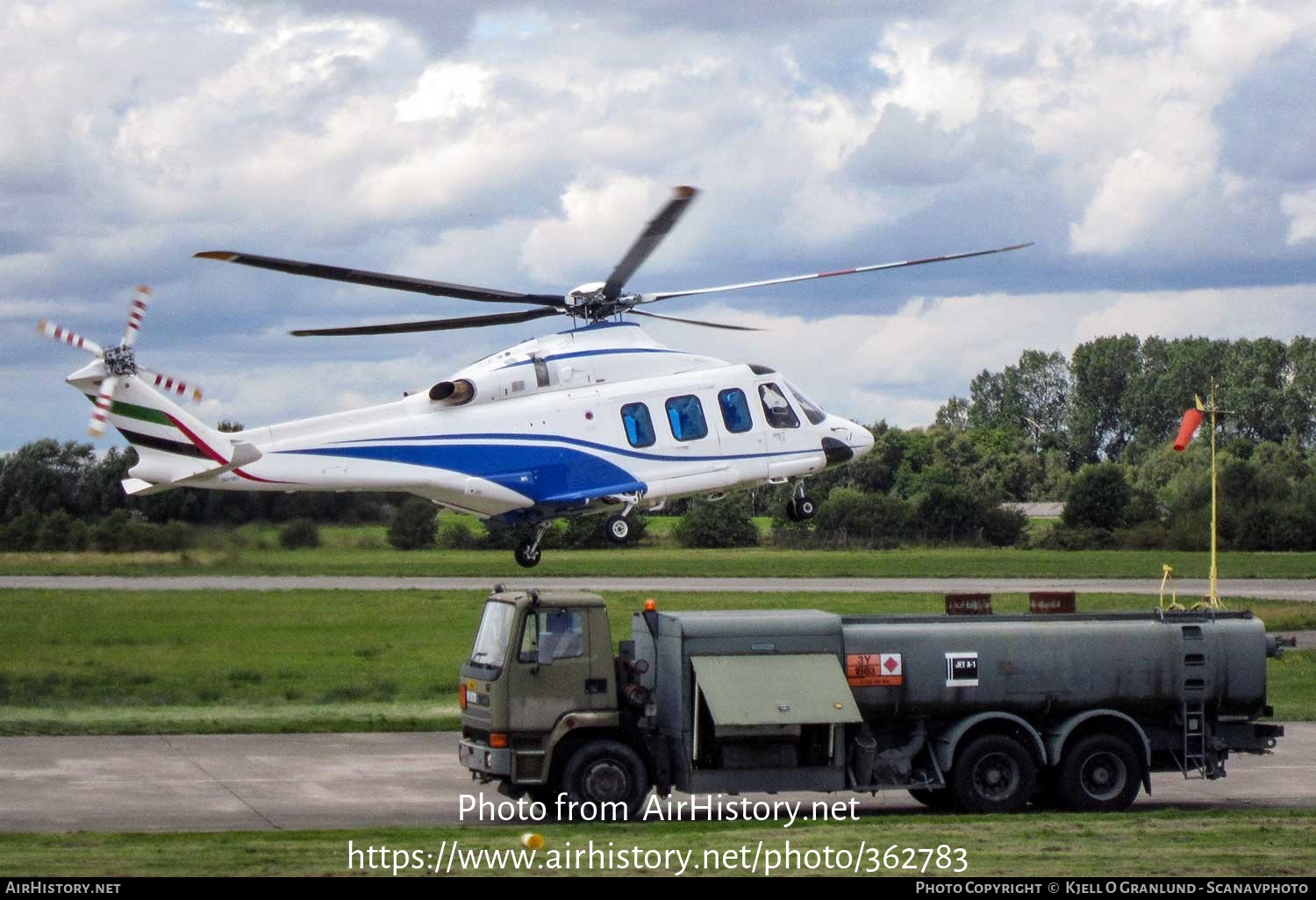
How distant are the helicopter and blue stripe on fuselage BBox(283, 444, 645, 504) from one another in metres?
0.02

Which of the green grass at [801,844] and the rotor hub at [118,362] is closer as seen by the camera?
the green grass at [801,844]

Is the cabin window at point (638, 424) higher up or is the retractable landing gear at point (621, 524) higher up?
the cabin window at point (638, 424)

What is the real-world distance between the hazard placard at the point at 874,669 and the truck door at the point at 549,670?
301 centimetres

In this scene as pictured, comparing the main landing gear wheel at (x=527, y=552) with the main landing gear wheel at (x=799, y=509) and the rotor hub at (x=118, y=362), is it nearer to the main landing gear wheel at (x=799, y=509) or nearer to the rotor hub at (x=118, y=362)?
the main landing gear wheel at (x=799, y=509)

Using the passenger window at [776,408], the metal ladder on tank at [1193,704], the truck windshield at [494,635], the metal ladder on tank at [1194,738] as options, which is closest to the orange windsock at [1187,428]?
the metal ladder on tank at [1193,704]

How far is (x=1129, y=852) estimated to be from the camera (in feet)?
57.5

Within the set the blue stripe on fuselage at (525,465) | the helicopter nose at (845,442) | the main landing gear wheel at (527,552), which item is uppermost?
the helicopter nose at (845,442)

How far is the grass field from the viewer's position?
32219 mm

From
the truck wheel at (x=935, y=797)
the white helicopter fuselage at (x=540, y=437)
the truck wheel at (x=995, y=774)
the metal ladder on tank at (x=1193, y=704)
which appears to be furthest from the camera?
the white helicopter fuselage at (x=540, y=437)

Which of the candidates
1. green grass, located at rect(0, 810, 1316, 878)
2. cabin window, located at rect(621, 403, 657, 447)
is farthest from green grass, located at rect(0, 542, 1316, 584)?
green grass, located at rect(0, 810, 1316, 878)

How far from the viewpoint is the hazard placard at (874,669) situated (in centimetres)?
2186

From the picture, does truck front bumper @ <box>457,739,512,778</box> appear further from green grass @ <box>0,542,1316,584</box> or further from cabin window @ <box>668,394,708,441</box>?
green grass @ <box>0,542,1316,584</box>

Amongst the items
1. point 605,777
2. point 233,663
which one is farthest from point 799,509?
point 233,663

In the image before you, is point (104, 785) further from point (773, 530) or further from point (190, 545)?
point (773, 530)
